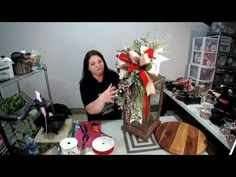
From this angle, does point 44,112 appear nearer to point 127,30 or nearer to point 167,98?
point 167,98

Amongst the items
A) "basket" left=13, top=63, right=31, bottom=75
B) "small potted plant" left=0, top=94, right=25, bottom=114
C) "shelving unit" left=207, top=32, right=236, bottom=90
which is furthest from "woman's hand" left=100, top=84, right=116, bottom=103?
"shelving unit" left=207, top=32, right=236, bottom=90

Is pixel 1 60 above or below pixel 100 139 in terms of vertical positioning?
above

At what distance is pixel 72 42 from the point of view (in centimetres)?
255

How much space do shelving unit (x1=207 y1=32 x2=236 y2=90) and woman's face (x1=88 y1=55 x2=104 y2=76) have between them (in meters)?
2.14

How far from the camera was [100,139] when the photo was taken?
0.92 metres

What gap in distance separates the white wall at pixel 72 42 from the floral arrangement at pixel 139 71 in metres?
1.85

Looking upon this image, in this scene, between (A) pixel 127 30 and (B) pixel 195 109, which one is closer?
(B) pixel 195 109

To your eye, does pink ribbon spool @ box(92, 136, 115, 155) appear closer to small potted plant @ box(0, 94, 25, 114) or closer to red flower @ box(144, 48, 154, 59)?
red flower @ box(144, 48, 154, 59)

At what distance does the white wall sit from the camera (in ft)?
8.03

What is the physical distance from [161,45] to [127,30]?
1902 millimetres

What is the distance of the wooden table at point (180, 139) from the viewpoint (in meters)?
0.86

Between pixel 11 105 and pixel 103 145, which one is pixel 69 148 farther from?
pixel 11 105

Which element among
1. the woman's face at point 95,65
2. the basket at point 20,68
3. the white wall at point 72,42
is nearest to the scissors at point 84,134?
the woman's face at point 95,65
